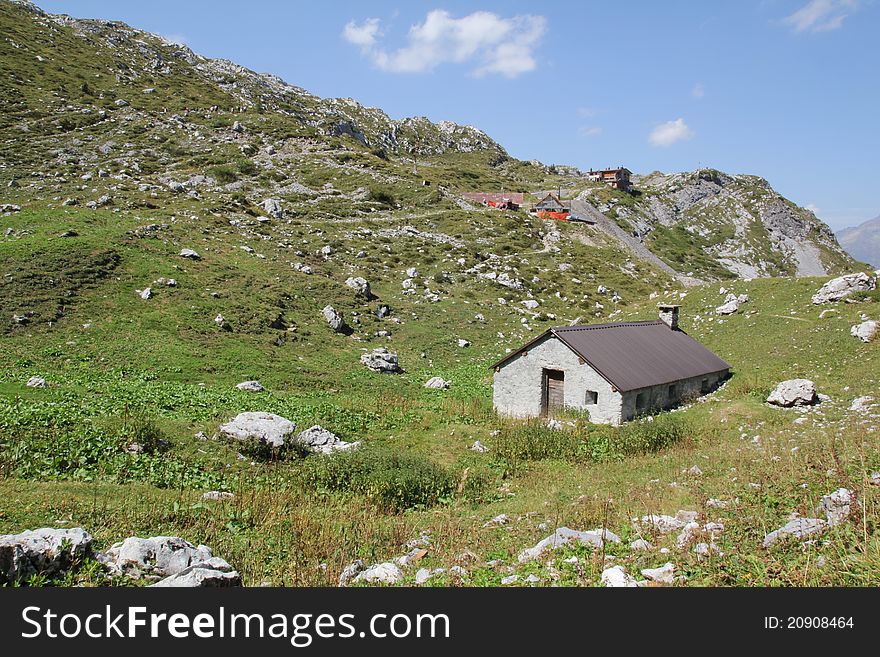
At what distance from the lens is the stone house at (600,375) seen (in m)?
25.3

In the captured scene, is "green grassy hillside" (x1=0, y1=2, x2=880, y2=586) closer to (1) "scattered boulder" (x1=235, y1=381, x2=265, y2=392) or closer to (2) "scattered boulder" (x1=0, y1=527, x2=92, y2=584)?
(2) "scattered boulder" (x1=0, y1=527, x2=92, y2=584)

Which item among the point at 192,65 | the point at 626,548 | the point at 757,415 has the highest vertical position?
the point at 192,65

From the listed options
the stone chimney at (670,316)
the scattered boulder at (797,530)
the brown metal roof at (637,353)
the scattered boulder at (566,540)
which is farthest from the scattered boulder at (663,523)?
the stone chimney at (670,316)

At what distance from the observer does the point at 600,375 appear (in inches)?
991

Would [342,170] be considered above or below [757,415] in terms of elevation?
above

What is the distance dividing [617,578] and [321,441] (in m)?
12.9

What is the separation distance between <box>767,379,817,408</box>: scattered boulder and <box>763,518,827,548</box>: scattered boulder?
15.9 m

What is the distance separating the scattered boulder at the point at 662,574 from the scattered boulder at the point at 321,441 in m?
12.1

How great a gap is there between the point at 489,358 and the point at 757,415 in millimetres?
20077

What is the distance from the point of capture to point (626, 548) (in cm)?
1040

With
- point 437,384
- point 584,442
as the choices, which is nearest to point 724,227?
point 437,384

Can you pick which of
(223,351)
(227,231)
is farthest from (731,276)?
(223,351)

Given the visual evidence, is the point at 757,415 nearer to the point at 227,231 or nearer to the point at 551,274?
the point at 551,274

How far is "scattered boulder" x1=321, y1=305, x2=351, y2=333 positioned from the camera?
38.6 m
